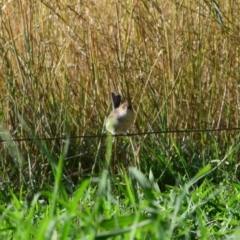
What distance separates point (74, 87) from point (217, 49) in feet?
3.09

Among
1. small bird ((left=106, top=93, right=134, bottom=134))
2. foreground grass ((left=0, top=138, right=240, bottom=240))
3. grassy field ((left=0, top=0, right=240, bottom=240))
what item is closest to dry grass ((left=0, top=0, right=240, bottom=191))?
grassy field ((left=0, top=0, right=240, bottom=240))

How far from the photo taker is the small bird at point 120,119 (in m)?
4.55

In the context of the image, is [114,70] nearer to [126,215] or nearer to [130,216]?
[126,215]

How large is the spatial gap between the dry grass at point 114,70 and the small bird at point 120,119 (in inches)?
15.6

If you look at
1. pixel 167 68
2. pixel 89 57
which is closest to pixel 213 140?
pixel 167 68

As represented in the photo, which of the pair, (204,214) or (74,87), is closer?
(204,214)

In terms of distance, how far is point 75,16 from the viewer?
520 cm

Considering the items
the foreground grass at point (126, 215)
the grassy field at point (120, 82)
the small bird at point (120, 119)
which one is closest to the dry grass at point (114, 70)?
the grassy field at point (120, 82)

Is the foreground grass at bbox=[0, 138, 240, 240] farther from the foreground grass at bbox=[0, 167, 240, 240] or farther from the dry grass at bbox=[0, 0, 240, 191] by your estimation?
the dry grass at bbox=[0, 0, 240, 191]

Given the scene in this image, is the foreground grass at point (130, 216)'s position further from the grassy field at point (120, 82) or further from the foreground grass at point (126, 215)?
the grassy field at point (120, 82)

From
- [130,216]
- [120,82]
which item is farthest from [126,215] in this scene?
[120,82]

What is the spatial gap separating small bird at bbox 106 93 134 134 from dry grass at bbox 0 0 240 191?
0.40 m

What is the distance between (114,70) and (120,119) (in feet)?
2.64

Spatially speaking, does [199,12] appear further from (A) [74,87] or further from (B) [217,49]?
(A) [74,87]
